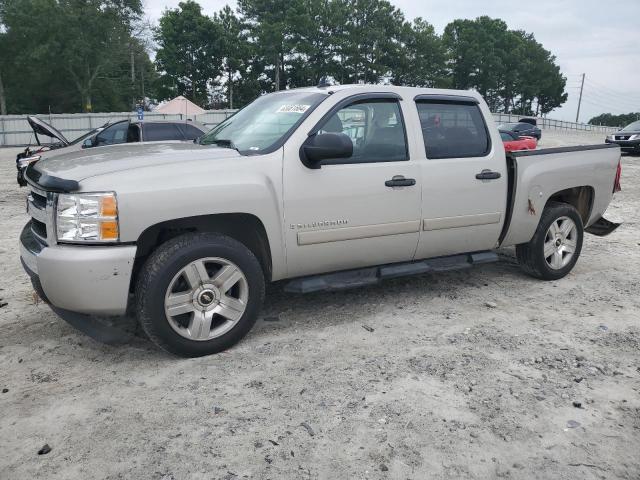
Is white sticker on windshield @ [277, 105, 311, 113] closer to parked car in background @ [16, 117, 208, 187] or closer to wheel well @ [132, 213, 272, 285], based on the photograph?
wheel well @ [132, 213, 272, 285]

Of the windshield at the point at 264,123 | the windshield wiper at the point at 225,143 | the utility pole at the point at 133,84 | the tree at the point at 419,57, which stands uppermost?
the tree at the point at 419,57

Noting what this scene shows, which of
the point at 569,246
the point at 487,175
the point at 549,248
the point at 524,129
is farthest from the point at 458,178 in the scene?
the point at 524,129

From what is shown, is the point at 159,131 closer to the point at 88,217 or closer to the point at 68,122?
the point at 88,217

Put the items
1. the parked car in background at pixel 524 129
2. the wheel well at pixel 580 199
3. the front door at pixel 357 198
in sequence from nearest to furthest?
the front door at pixel 357 198 < the wheel well at pixel 580 199 < the parked car in background at pixel 524 129

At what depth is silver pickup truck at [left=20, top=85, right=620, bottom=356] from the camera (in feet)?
10.8

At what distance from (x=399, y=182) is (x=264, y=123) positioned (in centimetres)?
112

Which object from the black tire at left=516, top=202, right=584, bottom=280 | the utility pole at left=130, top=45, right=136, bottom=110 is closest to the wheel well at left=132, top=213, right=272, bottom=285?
the black tire at left=516, top=202, right=584, bottom=280

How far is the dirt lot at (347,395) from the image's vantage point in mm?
2580

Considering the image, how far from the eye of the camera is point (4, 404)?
3.07 metres

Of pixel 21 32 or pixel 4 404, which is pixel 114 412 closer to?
pixel 4 404

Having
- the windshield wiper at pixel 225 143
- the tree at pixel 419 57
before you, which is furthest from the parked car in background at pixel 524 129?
the tree at pixel 419 57

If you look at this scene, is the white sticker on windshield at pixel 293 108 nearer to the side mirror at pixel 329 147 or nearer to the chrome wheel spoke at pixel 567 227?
the side mirror at pixel 329 147

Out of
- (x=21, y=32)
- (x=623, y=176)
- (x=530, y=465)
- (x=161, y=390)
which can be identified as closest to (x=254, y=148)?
(x=161, y=390)

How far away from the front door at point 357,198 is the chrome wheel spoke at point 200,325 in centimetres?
70
